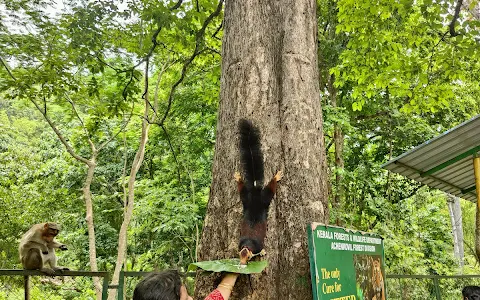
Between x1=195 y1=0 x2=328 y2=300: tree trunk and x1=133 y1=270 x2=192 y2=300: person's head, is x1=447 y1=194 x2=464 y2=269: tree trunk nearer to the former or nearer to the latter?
x1=195 y1=0 x2=328 y2=300: tree trunk

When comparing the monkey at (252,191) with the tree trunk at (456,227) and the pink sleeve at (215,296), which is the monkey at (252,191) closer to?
the pink sleeve at (215,296)

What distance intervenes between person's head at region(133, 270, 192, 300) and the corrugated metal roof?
2781mm

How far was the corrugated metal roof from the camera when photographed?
142 inches

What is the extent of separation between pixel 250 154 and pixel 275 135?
0.19m

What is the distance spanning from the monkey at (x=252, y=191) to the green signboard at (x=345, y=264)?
29 centimetres

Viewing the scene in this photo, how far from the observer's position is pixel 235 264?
1873mm

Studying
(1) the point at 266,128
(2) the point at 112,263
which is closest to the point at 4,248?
(2) the point at 112,263

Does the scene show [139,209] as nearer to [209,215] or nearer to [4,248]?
[4,248]

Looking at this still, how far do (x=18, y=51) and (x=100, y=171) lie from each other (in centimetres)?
597

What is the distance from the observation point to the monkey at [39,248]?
4.19 m

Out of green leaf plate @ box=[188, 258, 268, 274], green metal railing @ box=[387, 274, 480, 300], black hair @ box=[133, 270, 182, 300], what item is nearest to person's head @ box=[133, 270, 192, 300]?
black hair @ box=[133, 270, 182, 300]

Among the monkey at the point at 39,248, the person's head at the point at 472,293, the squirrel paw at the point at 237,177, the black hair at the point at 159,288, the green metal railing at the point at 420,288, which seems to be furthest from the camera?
the green metal railing at the point at 420,288

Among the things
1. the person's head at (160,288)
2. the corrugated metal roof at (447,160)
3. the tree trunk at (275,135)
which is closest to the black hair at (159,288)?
the person's head at (160,288)

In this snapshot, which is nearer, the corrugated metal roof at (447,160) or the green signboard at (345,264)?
the green signboard at (345,264)
